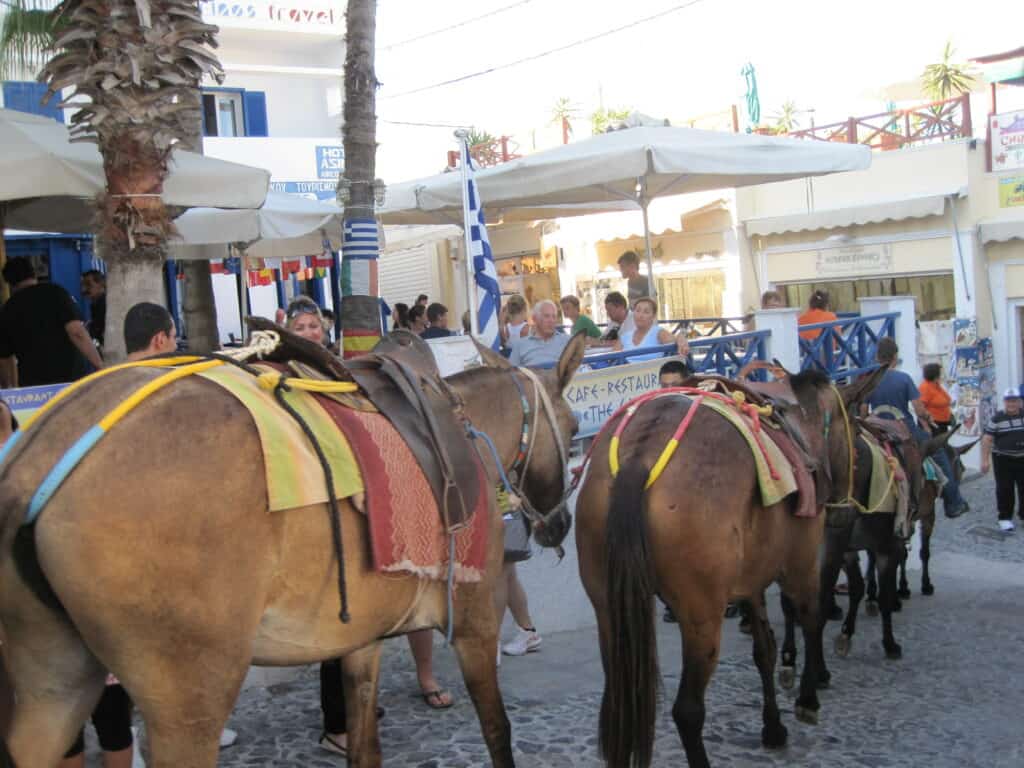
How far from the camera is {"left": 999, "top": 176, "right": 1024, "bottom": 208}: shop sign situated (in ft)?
63.9

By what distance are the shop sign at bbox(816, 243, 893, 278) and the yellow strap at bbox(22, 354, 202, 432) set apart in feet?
66.2

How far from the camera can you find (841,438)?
595cm

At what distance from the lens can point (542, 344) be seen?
7.77m

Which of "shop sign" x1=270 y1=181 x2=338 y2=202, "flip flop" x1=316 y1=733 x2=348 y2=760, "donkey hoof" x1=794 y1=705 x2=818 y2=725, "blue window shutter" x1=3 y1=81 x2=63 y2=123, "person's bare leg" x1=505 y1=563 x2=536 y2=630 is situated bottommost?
"donkey hoof" x1=794 y1=705 x2=818 y2=725

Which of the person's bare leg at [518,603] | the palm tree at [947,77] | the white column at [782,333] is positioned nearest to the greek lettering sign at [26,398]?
the person's bare leg at [518,603]

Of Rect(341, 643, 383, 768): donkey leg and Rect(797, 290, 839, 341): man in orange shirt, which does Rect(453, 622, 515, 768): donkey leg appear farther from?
Rect(797, 290, 839, 341): man in orange shirt

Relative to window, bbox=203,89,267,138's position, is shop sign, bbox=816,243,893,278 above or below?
below

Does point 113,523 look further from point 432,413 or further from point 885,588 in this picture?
point 885,588

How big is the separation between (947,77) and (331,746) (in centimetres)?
3384

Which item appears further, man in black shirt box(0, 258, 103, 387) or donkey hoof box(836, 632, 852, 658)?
donkey hoof box(836, 632, 852, 658)

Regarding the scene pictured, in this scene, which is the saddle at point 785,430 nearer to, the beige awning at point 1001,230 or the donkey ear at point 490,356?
the donkey ear at point 490,356

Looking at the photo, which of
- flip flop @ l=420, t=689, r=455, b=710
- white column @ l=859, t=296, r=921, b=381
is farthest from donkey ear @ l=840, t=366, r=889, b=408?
white column @ l=859, t=296, r=921, b=381

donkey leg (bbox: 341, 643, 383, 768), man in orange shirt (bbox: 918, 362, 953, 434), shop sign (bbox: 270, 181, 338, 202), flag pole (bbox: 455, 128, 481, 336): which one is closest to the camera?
donkey leg (bbox: 341, 643, 383, 768)

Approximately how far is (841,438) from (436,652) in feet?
9.88
